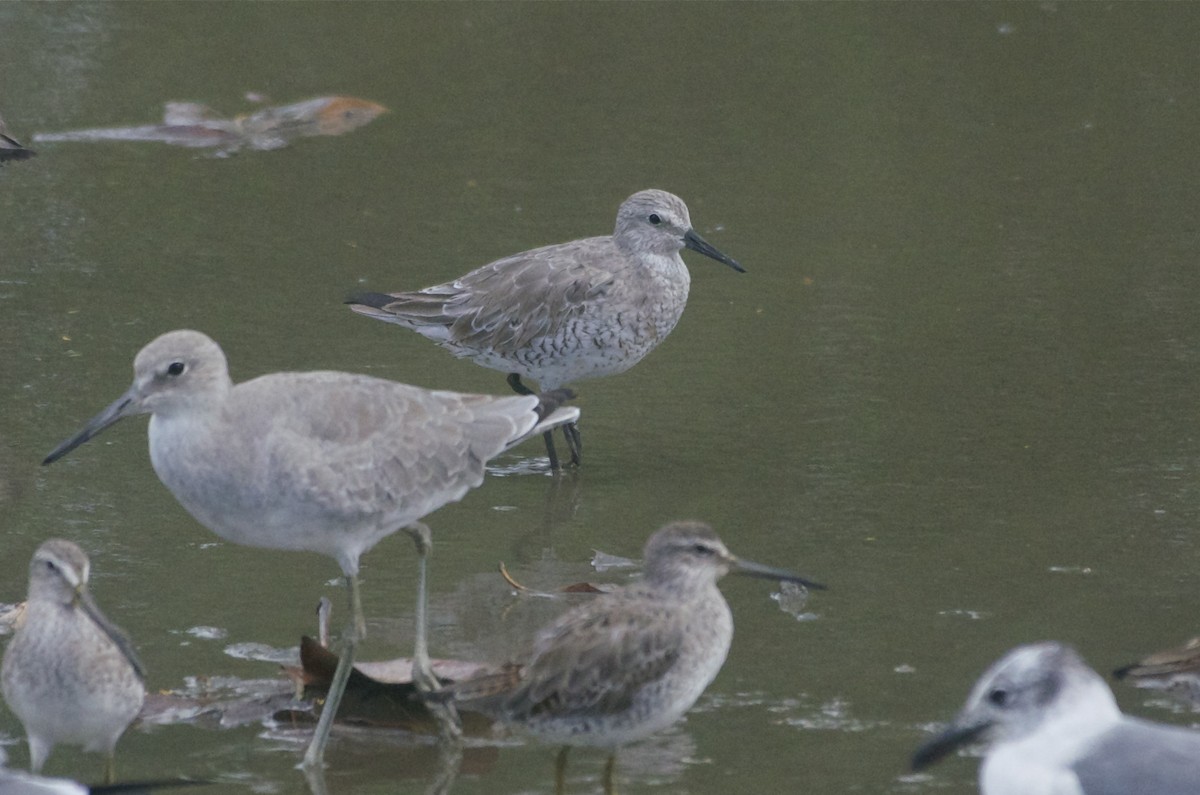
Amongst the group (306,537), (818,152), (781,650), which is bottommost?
(781,650)

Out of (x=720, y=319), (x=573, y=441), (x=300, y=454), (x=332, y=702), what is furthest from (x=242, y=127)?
(x=332, y=702)

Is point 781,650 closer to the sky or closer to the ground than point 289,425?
closer to the ground

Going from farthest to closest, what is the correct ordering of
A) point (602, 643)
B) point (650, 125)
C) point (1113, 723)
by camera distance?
point (650, 125) → point (602, 643) → point (1113, 723)

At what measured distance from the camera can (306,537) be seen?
5.80 meters

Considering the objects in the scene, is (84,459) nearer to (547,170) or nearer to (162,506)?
(162,506)

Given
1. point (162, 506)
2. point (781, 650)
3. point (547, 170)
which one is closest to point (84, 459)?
point (162, 506)

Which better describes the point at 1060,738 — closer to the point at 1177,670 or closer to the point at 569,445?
the point at 1177,670

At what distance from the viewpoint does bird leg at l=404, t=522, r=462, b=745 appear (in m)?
5.66

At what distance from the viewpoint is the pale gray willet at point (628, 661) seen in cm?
526

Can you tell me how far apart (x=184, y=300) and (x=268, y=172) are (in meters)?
2.20

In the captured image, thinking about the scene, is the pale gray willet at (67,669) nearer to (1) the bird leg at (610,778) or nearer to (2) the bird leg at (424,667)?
(2) the bird leg at (424,667)

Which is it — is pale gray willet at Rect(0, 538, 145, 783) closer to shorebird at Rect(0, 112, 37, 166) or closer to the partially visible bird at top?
shorebird at Rect(0, 112, 37, 166)

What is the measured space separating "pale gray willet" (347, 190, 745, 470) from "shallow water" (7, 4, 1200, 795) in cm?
33

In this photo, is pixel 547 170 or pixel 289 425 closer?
pixel 289 425
